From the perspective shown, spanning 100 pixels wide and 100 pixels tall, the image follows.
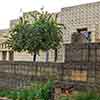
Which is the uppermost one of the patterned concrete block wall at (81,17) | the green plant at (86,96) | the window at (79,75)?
the patterned concrete block wall at (81,17)

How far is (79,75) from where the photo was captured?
1656 cm

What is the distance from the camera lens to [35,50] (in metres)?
32.3

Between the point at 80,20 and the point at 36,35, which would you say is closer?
the point at 36,35

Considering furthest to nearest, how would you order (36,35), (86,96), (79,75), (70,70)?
(36,35) → (70,70) → (79,75) → (86,96)

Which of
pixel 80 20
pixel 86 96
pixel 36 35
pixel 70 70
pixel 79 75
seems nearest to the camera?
pixel 86 96

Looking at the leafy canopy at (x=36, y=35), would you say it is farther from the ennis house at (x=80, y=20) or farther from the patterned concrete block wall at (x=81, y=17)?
the patterned concrete block wall at (x=81, y=17)

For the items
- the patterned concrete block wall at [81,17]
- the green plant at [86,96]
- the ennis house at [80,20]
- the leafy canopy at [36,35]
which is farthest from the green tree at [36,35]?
the green plant at [86,96]

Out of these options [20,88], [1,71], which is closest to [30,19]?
[1,71]

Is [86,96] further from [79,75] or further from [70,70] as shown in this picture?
[70,70]

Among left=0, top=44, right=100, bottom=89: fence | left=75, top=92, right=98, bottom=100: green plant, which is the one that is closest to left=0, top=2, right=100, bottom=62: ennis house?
left=0, top=44, right=100, bottom=89: fence

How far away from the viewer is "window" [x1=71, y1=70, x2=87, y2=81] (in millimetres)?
16297

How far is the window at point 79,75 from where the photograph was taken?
16297 millimetres

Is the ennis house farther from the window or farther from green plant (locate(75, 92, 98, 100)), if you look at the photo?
green plant (locate(75, 92, 98, 100))

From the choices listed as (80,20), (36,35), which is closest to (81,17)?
(80,20)
